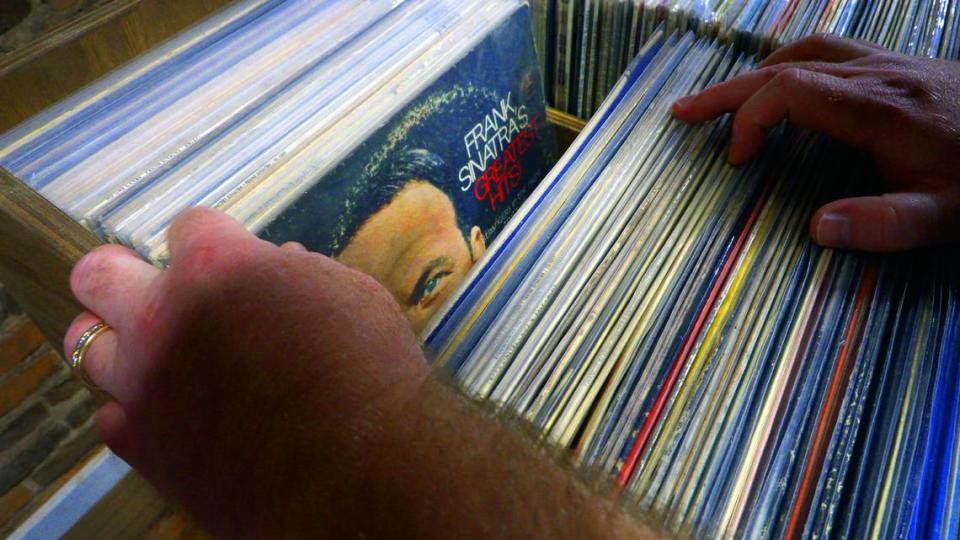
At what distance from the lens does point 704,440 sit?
0.55 meters

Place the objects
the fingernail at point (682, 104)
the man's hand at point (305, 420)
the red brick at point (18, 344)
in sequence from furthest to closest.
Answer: the red brick at point (18, 344) → the fingernail at point (682, 104) → the man's hand at point (305, 420)

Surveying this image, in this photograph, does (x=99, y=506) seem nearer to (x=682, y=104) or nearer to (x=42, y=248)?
(x=42, y=248)

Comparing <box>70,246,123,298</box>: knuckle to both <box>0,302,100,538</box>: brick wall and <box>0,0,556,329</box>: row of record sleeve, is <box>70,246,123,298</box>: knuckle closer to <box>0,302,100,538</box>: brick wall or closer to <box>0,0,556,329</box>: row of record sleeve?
<box>0,0,556,329</box>: row of record sleeve

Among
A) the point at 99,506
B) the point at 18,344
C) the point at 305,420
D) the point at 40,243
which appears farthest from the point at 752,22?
the point at 99,506

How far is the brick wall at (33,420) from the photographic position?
4.77ft

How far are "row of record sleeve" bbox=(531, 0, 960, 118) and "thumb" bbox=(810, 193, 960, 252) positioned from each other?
35 cm

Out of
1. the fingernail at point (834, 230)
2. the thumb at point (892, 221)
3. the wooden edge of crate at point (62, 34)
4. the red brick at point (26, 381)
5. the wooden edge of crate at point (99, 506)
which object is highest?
the thumb at point (892, 221)

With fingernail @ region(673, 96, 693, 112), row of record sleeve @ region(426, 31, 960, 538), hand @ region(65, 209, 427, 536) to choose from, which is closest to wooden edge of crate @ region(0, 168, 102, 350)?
hand @ region(65, 209, 427, 536)

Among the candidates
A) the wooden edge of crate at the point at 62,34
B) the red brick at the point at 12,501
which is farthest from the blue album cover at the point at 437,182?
the red brick at the point at 12,501

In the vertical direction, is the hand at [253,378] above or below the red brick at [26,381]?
above

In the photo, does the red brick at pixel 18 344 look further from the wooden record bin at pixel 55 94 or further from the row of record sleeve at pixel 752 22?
the row of record sleeve at pixel 752 22

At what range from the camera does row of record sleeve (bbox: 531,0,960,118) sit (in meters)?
0.90

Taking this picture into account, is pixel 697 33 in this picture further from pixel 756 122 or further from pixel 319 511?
pixel 319 511

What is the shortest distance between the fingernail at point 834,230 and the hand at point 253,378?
19.1 inches
